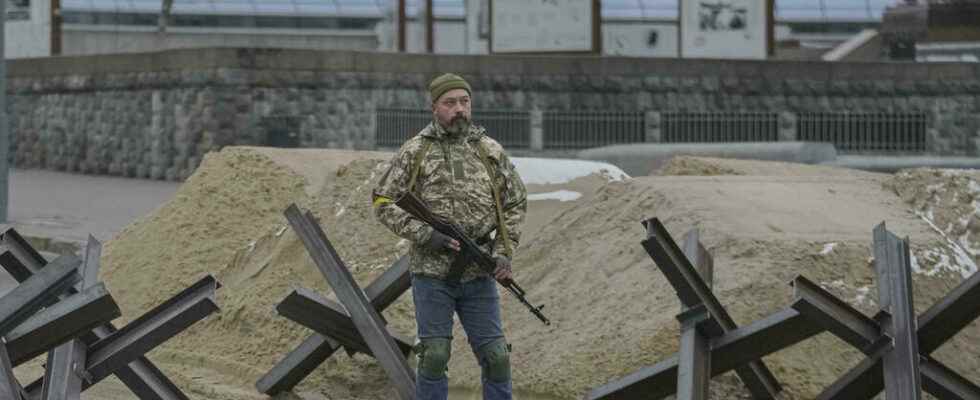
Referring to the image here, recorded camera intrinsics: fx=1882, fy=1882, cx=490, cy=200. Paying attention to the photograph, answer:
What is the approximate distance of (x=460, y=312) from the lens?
731 cm

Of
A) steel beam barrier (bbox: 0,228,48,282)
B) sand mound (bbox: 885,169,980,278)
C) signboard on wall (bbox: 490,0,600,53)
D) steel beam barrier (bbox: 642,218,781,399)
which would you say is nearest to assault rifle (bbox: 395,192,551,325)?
steel beam barrier (bbox: 642,218,781,399)

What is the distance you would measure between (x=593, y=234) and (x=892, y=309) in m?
3.24

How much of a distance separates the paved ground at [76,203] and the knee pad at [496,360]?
7.57 metres

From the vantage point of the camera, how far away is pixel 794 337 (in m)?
7.20

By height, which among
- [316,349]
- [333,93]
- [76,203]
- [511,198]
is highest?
[333,93]

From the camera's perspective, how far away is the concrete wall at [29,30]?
39094 millimetres

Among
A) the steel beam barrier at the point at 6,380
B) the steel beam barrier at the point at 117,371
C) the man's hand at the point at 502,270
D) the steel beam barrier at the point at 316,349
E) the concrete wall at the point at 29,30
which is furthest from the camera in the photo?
the concrete wall at the point at 29,30

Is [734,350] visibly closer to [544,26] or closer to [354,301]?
[354,301]

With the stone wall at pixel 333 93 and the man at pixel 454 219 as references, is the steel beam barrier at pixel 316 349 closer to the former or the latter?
the man at pixel 454 219

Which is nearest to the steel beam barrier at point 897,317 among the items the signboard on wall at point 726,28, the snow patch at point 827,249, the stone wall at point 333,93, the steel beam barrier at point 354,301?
the snow patch at point 827,249

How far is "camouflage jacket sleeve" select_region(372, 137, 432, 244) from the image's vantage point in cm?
709

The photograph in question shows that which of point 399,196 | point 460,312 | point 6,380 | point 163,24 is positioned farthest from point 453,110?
point 163,24

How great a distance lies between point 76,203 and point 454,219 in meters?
17.3

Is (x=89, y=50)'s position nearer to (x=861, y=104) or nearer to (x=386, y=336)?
(x=861, y=104)
